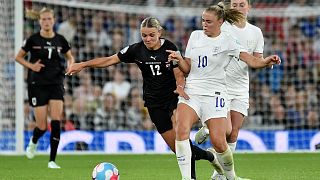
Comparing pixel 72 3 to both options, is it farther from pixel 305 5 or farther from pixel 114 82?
pixel 305 5

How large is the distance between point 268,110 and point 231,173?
10.5m

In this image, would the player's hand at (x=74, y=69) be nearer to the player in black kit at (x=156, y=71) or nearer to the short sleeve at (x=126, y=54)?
the player in black kit at (x=156, y=71)

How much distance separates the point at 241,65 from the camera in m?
10.6

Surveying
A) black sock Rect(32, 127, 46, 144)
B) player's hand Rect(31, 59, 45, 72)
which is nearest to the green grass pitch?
black sock Rect(32, 127, 46, 144)

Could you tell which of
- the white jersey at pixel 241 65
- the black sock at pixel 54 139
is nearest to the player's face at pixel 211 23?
the white jersey at pixel 241 65

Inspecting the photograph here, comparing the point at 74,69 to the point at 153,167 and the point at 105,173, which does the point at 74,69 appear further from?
the point at 153,167

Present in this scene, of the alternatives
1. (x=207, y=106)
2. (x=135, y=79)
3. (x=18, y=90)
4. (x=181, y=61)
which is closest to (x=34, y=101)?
(x=18, y=90)

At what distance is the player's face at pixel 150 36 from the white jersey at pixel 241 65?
0.92 metres

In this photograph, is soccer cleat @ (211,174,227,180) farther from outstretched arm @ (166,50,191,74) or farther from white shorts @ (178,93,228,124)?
outstretched arm @ (166,50,191,74)

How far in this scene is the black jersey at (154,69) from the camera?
33.2 feet

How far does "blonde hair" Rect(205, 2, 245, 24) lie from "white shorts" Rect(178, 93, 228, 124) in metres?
0.88

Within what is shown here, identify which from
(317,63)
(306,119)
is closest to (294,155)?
(306,119)

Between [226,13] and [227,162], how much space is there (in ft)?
5.26

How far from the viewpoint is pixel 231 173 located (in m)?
9.71
